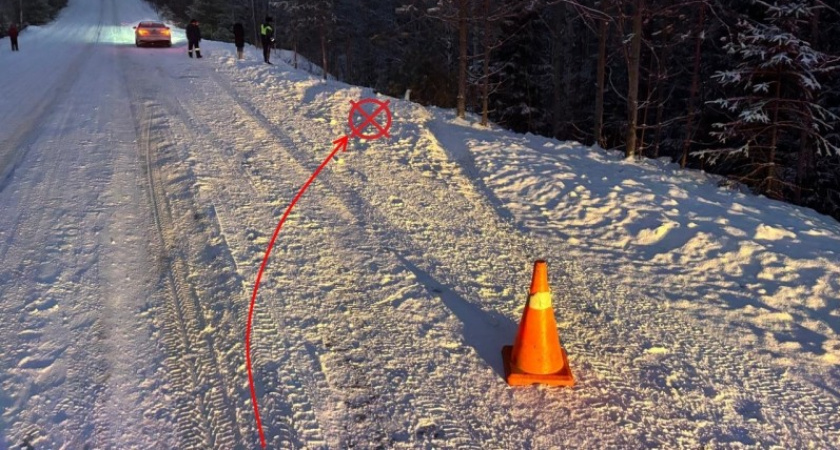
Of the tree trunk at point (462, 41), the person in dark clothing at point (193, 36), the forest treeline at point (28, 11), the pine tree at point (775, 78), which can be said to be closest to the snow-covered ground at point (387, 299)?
the tree trunk at point (462, 41)

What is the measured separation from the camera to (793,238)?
→ 6676mm

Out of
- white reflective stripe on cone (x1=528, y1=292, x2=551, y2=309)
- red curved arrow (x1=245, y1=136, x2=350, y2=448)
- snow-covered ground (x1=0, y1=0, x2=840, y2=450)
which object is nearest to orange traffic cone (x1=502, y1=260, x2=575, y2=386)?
white reflective stripe on cone (x1=528, y1=292, x2=551, y2=309)

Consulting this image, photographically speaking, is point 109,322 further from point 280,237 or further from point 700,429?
point 700,429

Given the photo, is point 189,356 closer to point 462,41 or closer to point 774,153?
point 462,41

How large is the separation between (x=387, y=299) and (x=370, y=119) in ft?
22.7

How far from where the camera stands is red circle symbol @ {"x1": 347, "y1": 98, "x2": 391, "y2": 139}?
10.5 meters

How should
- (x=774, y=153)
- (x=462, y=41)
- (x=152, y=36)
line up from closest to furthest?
(x=774, y=153) < (x=462, y=41) < (x=152, y=36)

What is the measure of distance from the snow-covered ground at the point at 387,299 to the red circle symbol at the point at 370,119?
92 centimetres

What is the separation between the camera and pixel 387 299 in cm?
512

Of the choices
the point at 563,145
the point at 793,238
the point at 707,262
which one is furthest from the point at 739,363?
the point at 563,145

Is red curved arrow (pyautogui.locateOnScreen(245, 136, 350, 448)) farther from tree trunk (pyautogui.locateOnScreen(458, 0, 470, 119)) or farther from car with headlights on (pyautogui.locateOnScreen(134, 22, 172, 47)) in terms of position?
car with headlights on (pyautogui.locateOnScreen(134, 22, 172, 47))

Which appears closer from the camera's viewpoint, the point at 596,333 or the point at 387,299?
the point at 596,333

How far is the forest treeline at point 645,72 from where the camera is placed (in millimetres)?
13578

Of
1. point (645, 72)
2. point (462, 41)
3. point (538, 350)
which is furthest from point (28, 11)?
point (538, 350)
